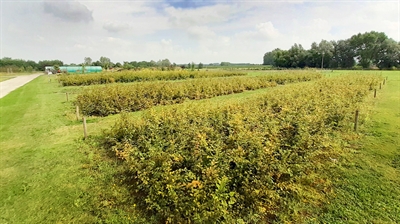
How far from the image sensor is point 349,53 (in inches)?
3076

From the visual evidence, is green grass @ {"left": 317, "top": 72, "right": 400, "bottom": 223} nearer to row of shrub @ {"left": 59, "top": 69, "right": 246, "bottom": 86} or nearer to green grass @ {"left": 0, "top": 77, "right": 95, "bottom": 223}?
green grass @ {"left": 0, "top": 77, "right": 95, "bottom": 223}

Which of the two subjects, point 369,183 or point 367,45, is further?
point 367,45

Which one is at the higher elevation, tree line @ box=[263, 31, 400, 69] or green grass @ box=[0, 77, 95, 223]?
tree line @ box=[263, 31, 400, 69]

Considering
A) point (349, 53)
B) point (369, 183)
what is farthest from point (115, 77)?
point (349, 53)

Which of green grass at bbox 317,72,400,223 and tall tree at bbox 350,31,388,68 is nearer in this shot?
green grass at bbox 317,72,400,223

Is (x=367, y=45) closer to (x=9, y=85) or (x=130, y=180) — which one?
(x=9, y=85)

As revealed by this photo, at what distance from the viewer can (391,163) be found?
239 inches

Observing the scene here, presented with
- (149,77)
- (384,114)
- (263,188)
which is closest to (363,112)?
(384,114)

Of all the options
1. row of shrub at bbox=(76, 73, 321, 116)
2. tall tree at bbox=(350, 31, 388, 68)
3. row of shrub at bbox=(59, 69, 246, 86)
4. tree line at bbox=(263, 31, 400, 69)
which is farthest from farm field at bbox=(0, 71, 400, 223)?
tall tree at bbox=(350, 31, 388, 68)

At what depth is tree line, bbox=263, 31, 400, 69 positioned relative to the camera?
69.8 metres

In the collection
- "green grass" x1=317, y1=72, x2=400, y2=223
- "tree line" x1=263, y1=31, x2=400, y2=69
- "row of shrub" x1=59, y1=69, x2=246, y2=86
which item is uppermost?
"tree line" x1=263, y1=31, x2=400, y2=69

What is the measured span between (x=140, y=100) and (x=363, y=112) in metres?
11.3

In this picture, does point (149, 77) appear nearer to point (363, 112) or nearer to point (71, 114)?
point (71, 114)

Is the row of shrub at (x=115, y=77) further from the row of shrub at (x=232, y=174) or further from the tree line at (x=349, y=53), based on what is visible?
the tree line at (x=349, y=53)
